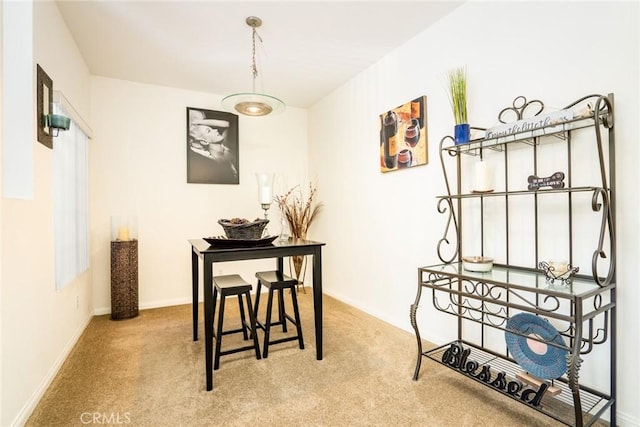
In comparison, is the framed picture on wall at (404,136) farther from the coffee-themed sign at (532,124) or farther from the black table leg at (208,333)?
the black table leg at (208,333)

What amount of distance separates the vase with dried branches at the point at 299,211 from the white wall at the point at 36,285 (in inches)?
94.7

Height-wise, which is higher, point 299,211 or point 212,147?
point 212,147

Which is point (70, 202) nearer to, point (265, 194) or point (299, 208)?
point (265, 194)

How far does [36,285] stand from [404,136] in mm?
2842

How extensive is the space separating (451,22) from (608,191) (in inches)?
64.5

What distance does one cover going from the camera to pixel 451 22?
8.07ft

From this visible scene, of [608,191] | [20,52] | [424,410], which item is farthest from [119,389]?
[608,191]

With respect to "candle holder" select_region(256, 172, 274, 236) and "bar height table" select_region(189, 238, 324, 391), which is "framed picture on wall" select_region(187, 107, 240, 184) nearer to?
"bar height table" select_region(189, 238, 324, 391)

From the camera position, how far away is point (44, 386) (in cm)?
196

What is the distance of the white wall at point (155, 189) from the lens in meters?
3.54

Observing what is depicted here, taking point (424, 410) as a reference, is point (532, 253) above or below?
above

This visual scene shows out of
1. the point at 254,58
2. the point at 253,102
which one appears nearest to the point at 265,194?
the point at 253,102

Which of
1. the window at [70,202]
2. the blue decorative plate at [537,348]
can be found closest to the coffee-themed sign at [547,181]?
the blue decorative plate at [537,348]

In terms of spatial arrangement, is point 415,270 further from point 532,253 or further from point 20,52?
point 20,52
